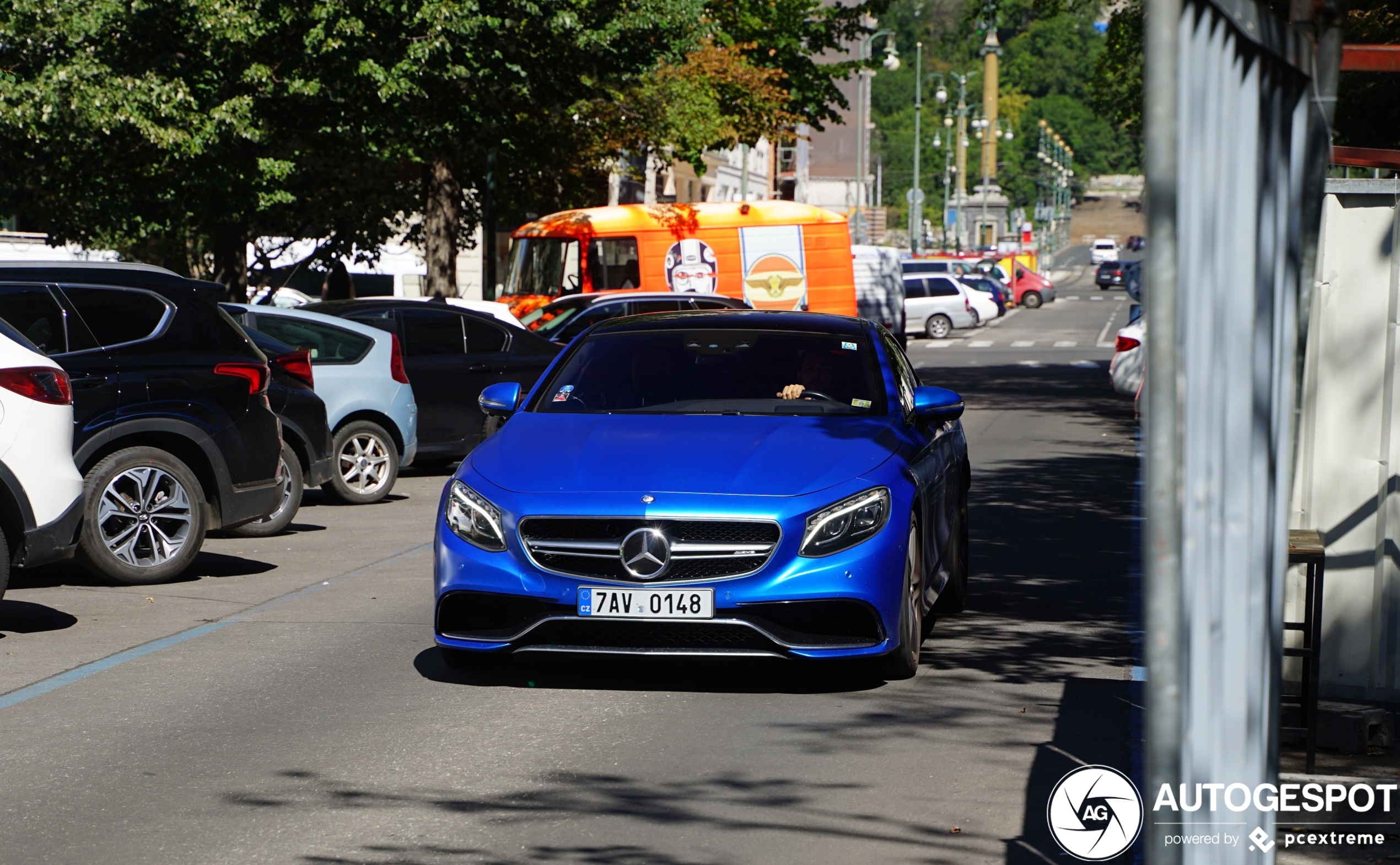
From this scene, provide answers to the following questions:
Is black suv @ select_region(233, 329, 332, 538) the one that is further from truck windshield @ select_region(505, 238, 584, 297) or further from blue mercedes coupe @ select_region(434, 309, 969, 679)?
truck windshield @ select_region(505, 238, 584, 297)

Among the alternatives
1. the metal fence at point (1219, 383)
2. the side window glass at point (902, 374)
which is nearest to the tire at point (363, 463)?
the side window glass at point (902, 374)

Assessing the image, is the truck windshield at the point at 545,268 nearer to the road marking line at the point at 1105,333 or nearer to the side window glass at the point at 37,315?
the road marking line at the point at 1105,333

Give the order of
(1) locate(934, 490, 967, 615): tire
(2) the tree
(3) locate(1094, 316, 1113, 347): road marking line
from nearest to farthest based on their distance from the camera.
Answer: (1) locate(934, 490, 967, 615): tire
(2) the tree
(3) locate(1094, 316, 1113, 347): road marking line

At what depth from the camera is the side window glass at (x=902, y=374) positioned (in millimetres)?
8398

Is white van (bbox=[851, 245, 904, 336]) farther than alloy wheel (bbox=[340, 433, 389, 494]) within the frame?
Yes

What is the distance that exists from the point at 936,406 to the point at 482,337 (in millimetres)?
9083

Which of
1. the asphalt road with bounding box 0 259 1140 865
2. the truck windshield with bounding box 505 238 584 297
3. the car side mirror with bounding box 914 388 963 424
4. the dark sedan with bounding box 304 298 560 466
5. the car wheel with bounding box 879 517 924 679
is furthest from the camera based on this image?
the truck windshield with bounding box 505 238 584 297

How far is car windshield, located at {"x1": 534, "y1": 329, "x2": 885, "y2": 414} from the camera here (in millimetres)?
8219

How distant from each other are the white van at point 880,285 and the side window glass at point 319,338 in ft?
87.4

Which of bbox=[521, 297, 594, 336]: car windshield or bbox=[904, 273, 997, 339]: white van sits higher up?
bbox=[521, 297, 594, 336]: car windshield

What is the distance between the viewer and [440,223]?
91.6 feet

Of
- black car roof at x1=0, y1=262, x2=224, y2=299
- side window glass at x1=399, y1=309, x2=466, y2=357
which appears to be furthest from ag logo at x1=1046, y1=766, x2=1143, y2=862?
side window glass at x1=399, y1=309, x2=466, y2=357

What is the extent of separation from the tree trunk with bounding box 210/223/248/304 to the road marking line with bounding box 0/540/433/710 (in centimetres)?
1447

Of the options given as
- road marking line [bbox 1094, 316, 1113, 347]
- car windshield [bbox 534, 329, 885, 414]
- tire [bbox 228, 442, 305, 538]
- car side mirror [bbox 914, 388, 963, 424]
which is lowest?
road marking line [bbox 1094, 316, 1113, 347]
